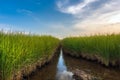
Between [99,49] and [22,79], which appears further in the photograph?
[99,49]

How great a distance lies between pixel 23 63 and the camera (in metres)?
6.83

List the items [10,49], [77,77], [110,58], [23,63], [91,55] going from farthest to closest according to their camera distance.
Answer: [91,55] → [110,58] → [77,77] → [23,63] → [10,49]

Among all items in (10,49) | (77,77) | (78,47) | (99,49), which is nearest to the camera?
(10,49)

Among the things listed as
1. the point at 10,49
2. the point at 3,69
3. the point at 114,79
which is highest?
the point at 10,49

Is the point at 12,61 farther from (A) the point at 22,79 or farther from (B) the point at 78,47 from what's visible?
(B) the point at 78,47

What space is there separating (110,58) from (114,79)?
8.48 ft

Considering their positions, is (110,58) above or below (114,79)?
above

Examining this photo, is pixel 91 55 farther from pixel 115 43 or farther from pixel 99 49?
pixel 115 43

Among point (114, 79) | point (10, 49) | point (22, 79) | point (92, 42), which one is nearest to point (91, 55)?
point (92, 42)

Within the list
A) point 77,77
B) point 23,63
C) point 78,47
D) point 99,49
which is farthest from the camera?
point 78,47

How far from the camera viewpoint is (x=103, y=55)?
10656 millimetres

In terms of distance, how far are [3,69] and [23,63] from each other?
1.57 metres

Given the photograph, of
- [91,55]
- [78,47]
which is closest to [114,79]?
[91,55]

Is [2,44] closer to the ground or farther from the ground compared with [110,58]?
farther from the ground
